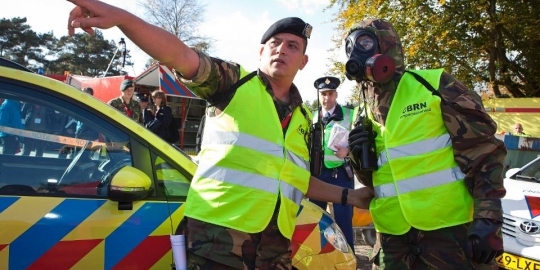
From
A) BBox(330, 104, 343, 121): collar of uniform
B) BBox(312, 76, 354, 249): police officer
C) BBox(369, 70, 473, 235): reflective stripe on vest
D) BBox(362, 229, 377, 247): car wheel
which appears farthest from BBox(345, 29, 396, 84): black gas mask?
BBox(362, 229, 377, 247): car wheel

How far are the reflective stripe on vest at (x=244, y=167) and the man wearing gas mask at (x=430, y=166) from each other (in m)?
0.50

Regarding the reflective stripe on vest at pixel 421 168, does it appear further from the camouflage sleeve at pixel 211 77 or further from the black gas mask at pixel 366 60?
the camouflage sleeve at pixel 211 77

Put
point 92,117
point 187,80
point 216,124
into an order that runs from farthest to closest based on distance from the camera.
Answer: point 92,117 < point 216,124 < point 187,80

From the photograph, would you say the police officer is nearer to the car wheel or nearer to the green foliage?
the car wheel

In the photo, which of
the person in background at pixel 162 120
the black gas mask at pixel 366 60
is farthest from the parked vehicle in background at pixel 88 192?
the person in background at pixel 162 120

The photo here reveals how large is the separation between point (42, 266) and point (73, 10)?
1.21 meters

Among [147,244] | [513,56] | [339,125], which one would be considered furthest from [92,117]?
[513,56]

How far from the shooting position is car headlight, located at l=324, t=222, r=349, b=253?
8.71ft

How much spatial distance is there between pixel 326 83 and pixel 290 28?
3130 mm

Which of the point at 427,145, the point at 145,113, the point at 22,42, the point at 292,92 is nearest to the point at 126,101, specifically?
the point at 145,113

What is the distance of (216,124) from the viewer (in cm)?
181

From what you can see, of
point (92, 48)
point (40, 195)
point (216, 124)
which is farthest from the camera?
point (92, 48)

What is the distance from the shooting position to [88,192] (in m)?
2.20

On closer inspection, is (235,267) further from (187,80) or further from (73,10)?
(73,10)
